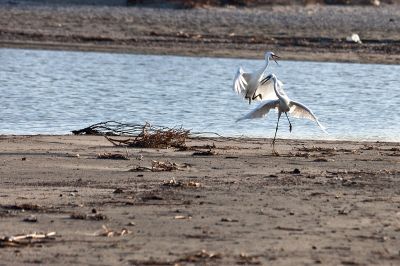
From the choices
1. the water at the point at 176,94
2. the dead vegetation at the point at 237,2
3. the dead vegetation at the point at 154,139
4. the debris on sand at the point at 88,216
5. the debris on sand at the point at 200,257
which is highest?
the debris on sand at the point at 200,257

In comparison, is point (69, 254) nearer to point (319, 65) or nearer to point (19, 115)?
point (19, 115)

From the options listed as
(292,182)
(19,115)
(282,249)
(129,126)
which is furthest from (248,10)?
(282,249)

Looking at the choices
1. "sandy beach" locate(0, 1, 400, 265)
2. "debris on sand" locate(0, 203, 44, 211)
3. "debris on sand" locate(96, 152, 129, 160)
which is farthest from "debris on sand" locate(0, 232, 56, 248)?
"debris on sand" locate(96, 152, 129, 160)

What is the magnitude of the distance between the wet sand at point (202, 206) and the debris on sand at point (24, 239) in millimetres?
30

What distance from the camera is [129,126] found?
14.8m

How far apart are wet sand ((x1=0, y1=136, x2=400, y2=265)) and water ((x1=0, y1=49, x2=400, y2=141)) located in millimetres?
3500

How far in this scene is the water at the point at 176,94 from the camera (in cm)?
1694

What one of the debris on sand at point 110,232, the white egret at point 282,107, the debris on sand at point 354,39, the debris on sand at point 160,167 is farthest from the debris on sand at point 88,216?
the debris on sand at point 354,39

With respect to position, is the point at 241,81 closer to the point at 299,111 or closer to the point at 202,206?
the point at 299,111

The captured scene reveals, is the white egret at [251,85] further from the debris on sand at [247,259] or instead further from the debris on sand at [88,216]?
the debris on sand at [247,259]

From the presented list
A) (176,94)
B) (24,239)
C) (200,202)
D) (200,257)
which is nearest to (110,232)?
(24,239)

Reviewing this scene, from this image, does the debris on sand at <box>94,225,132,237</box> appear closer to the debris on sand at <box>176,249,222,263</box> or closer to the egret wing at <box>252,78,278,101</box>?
the debris on sand at <box>176,249,222,263</box>

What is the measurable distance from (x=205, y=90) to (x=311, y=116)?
7910 mm

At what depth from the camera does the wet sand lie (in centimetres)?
752
